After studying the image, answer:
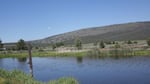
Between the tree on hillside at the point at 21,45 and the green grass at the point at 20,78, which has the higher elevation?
the tree on hillside at the point at 21,45

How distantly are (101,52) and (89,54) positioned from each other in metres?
3.60

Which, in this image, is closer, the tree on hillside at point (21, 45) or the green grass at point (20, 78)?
the green grass at point (20, 78)

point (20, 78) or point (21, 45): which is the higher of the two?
point (21, 45)

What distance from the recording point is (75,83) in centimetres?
2375

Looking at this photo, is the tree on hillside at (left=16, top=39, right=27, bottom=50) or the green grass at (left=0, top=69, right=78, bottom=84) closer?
the green grass at (left=0, top=69, right=78, bottom=84)

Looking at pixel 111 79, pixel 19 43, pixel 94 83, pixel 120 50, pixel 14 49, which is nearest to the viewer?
pixel 94 83

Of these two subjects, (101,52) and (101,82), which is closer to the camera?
(101,82)

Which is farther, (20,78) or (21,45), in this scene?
(21,45)

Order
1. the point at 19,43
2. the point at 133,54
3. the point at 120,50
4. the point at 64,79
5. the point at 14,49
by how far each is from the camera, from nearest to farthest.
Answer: the point at 64,79 < the point at 133,54 < the point at 120,50 < the point at 19,43 < the point at 14,49

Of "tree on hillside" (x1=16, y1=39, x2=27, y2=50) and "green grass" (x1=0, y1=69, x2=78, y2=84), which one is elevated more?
"tree on hillside" (x1=16, y1=39, x2=27, y2=50)

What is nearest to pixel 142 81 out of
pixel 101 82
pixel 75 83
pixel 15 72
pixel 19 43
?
pixel 101 82

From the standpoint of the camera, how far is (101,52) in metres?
84.9

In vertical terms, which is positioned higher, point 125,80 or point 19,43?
point 19,43

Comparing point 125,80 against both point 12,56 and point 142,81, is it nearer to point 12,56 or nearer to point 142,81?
point 142,81
